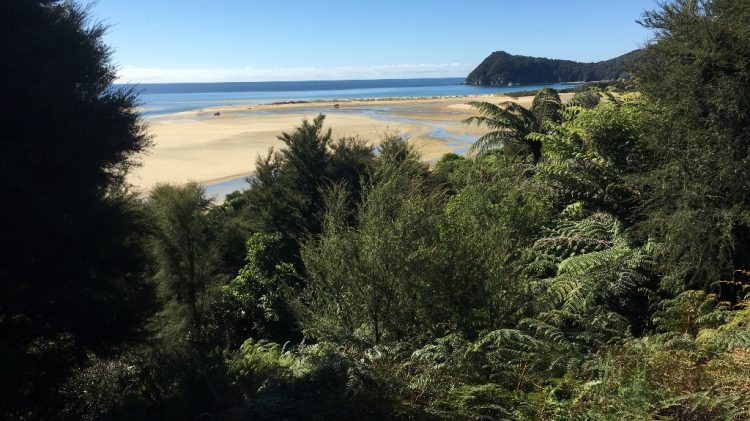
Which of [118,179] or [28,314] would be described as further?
[118,179]

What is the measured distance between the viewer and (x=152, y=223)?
9.82 meters

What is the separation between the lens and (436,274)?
5.62m

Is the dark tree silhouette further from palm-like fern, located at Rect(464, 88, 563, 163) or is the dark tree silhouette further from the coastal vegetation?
palm-like fern, located at Rect(464, 88, 563, 163)

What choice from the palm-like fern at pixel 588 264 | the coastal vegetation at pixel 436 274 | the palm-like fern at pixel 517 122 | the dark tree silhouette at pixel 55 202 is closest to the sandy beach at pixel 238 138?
the palm-like fern at pixel 517 122

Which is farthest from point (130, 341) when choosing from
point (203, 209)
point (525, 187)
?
point (525, 187)

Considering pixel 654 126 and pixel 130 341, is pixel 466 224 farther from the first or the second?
pixel 130 341

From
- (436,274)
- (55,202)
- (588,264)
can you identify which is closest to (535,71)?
(588,264)

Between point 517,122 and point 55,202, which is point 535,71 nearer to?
point 517,122

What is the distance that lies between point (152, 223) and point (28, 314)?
339cm

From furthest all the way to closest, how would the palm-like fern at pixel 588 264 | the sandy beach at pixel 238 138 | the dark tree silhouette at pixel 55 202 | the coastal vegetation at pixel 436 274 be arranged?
1. the sandy beach at pixel 238 138
2. the palm-like fern at pixel 588 264
3. the dark tree silhouette at pixel 55 202
4. the coastal vegetation at pixel 436 274

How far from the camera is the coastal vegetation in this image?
4.52 m

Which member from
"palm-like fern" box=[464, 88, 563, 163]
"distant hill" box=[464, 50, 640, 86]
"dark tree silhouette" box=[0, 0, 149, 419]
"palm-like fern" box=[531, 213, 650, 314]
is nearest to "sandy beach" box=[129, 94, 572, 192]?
"palm-like fern" box=[464, 88, 563, 163]

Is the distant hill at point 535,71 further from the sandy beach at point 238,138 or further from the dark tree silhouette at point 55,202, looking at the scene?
the dark tree silhouette at point 55,202

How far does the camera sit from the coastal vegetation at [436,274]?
14.8 ft
